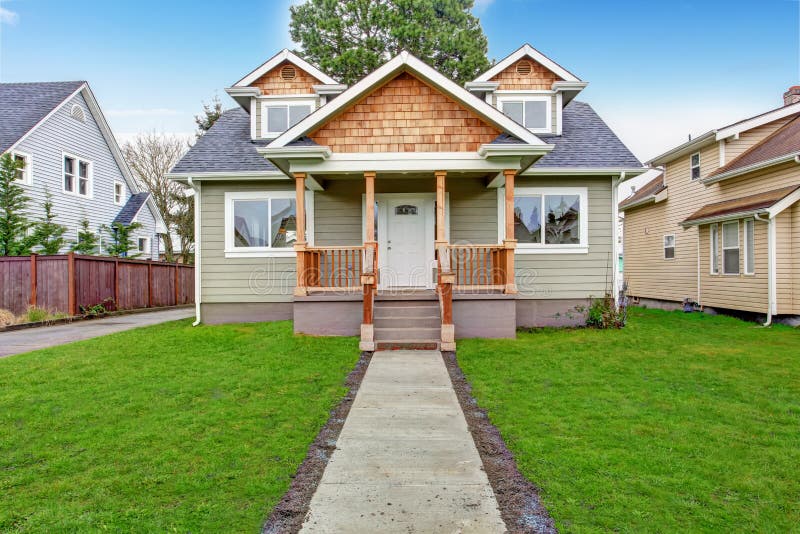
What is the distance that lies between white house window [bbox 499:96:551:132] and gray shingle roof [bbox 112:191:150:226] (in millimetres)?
17000

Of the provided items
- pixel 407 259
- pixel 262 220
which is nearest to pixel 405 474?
pixel 407 259

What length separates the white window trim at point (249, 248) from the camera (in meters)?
11.4

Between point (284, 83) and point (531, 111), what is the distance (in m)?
6.10

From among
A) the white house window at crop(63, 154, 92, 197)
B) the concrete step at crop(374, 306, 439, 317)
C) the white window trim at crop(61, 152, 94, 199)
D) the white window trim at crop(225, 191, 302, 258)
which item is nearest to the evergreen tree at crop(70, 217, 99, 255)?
the white window trim at crop(61, 152, 94, 199)

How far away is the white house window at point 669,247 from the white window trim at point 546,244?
700 cm

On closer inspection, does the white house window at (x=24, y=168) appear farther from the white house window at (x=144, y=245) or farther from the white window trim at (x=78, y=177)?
the white house window at (x=144, y=245)

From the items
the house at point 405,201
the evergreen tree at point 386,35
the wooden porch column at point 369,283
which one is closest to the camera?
the wooden porch column at point 369,283

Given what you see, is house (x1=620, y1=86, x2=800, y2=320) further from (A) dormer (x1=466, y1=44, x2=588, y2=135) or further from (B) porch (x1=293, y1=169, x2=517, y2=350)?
(B) porch (x1=293, y1=169, x2=517, y2=350)

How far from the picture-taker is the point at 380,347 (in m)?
8.45

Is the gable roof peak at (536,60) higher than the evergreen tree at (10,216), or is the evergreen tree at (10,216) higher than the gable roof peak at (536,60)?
the gable roof peak at (536,60)

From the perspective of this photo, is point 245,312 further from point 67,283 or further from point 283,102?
point 67,283

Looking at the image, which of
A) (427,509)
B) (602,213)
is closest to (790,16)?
(602,213)

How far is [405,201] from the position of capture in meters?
11.7

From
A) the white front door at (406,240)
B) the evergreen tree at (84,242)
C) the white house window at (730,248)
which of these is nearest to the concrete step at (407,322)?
the white front door at (406,240)
